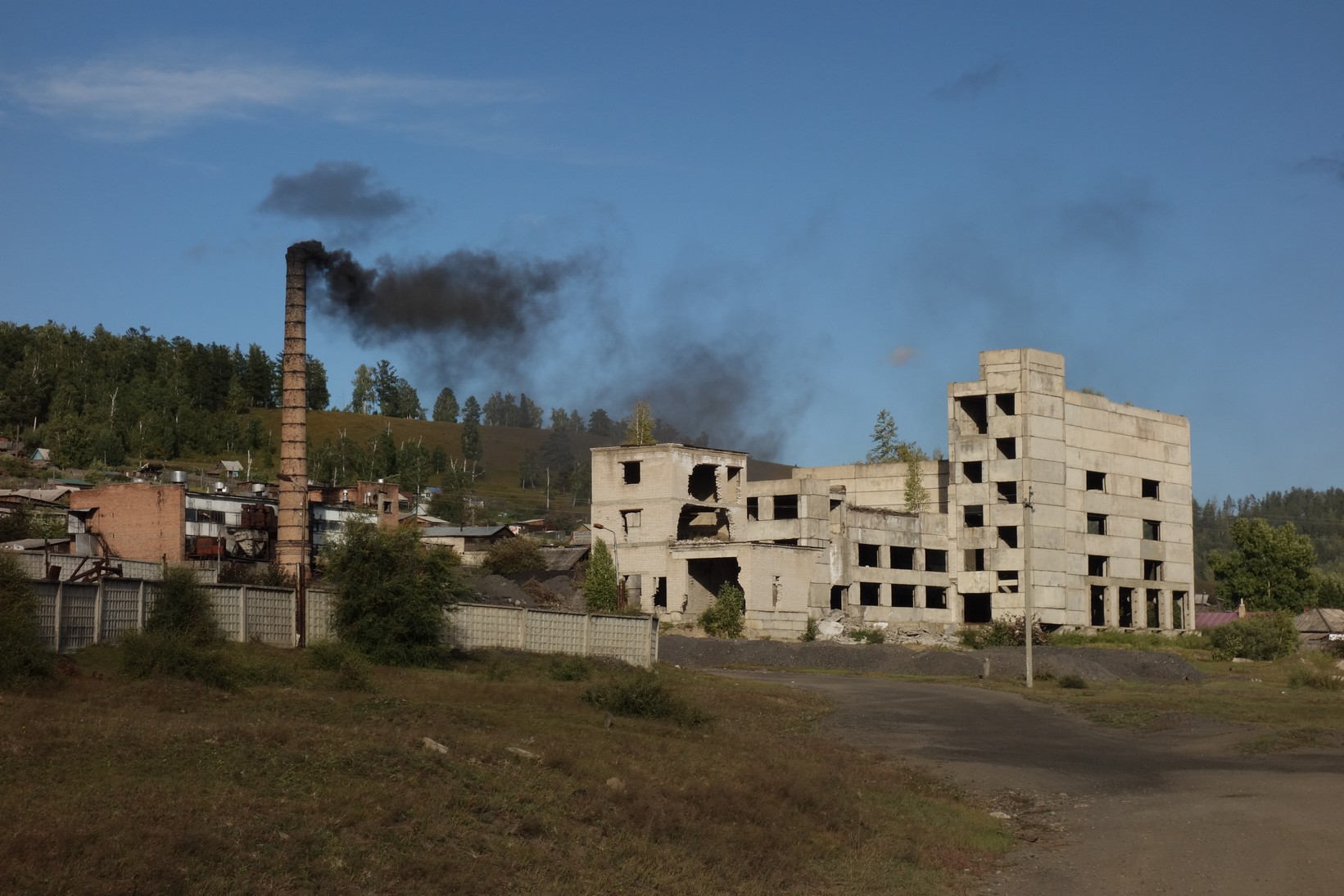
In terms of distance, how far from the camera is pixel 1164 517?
9638cm

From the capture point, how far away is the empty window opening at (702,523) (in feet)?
269

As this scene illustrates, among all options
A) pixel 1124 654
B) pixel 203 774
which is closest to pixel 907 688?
pixel 1124 654

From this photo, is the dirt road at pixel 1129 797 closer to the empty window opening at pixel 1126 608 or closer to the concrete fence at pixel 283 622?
the concrete fence at pixel 283 622

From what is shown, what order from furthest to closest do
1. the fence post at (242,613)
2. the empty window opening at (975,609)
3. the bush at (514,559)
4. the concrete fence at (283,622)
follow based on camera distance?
the bush at (514,559), the empty window opening at (975,609), the fence post at (242,613), the concrete fence at (283,622)

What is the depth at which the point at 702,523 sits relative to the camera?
85938 mm

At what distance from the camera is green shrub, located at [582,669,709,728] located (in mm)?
30359

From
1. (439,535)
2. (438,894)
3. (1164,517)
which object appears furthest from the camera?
(439,535)

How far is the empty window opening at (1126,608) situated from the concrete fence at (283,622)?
5759cm

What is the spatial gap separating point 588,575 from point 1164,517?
44.9m

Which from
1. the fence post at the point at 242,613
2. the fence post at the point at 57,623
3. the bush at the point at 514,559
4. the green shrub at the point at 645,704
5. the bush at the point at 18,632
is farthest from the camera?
the bush at the point at 514,559

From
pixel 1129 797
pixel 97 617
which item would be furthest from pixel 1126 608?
pixel 97 617

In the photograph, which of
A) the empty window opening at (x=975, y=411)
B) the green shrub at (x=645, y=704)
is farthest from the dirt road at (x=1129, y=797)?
the empty window opening at (x=975, y=411)

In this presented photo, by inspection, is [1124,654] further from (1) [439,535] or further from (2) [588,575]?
(1) [439,535]

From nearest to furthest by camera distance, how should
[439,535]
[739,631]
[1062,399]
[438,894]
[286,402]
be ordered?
[438,894] < [286,402] < [739,631] < [1062,399] < [439,535]
